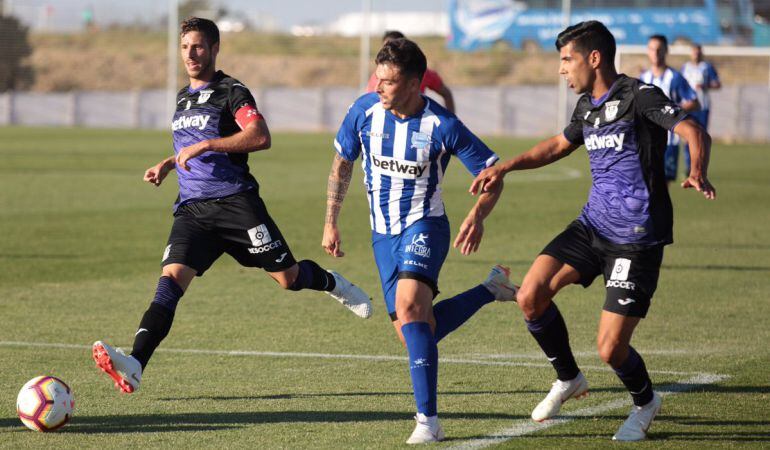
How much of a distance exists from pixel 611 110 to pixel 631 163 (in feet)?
0.90

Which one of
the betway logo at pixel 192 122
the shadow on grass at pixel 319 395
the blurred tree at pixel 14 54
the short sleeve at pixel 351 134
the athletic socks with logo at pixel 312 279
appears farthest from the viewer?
the blurred tree at pixel 14 54

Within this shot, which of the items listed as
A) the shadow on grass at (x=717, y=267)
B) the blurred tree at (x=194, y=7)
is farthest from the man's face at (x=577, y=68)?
the blurred tree at (x=194, y=7)

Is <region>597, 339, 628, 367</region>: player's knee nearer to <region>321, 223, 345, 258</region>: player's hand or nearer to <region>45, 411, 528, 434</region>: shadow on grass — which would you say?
<region>45, 411, 528, 434</region>: shadow on grass

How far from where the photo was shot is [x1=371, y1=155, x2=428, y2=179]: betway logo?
606cm

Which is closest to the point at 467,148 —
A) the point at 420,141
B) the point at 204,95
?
the point at 420,141

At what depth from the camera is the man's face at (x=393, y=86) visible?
5824 mm

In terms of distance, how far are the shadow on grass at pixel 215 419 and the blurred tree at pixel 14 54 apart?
51.3 metres

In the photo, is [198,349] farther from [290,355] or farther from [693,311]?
[693,311]

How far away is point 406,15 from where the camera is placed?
7388 cm

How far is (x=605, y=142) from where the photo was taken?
589 cm

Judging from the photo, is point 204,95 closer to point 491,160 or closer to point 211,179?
point 211,179

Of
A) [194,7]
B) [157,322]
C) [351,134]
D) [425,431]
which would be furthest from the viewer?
[194,7]

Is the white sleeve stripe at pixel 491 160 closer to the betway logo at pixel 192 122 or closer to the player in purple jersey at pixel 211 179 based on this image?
the player in purple jersey at pixel 211 179

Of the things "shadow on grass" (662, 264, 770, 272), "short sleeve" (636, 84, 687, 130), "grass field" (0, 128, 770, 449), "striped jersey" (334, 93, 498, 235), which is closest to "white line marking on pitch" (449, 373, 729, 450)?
"grass field" (0, 128, 770, 449)
